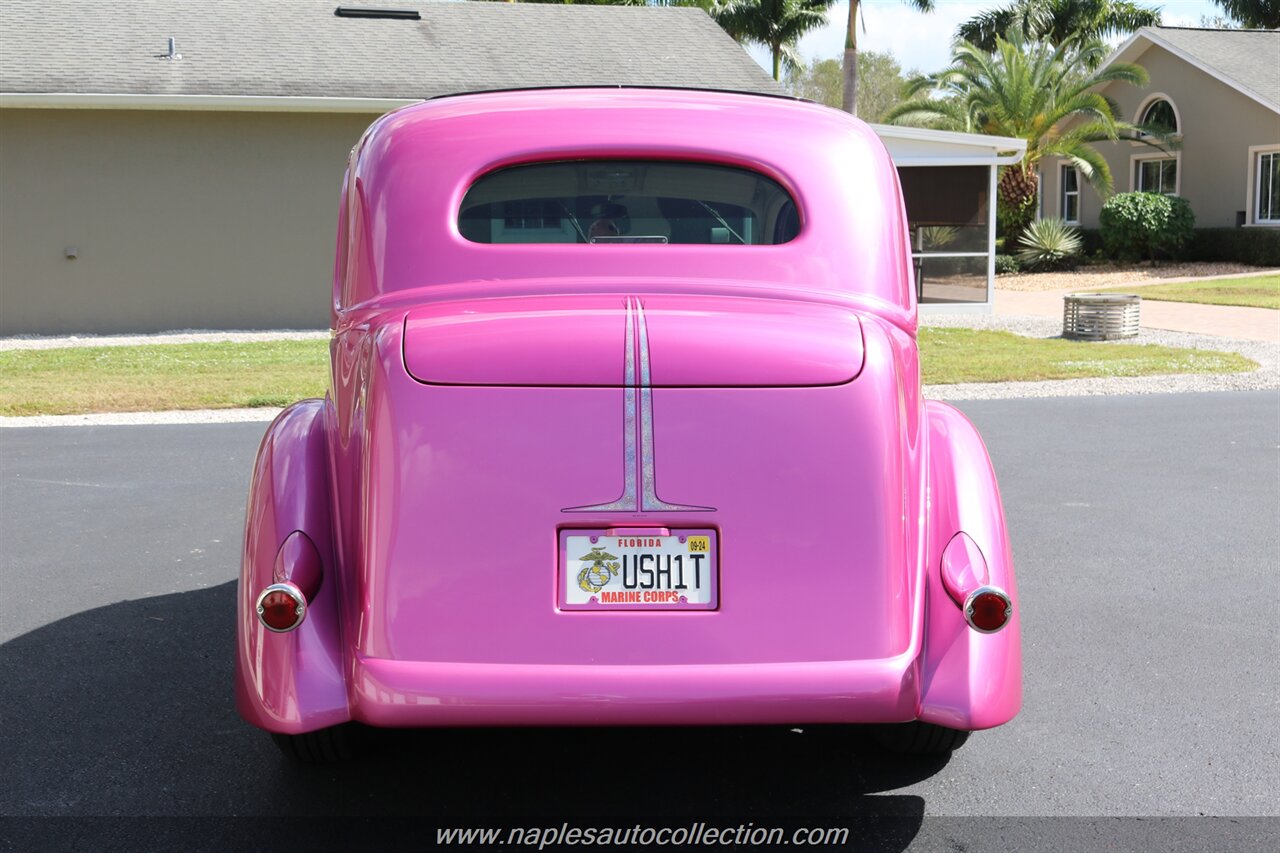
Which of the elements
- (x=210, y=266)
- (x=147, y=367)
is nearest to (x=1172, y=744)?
(x=147, y=367)

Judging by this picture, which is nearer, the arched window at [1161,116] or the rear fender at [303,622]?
the rear fender at [303,622]

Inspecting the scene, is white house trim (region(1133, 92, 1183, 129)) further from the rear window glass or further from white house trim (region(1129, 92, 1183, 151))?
the rear window glass

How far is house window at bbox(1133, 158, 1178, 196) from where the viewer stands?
105 ft

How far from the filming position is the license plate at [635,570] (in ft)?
9.89

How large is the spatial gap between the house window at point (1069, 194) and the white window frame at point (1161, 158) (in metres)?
1.57

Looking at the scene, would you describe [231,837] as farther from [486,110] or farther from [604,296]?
[486,110]

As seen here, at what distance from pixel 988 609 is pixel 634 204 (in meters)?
1.53

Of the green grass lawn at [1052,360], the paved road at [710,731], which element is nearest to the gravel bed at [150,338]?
the green grass lawn at [1052,360]

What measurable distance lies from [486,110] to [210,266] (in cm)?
1481

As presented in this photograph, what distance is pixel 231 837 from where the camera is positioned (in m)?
3.33

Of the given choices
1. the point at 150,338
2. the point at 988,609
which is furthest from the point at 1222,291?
the point at 988,609

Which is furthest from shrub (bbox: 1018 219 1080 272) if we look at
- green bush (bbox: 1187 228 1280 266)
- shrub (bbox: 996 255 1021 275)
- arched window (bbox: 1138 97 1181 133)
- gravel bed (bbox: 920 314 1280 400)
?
gravel bed (bbox: 920 314 1280 400)

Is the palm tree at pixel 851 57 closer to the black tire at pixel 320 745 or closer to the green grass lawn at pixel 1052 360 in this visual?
the green grass lawn at pixel 1052 360

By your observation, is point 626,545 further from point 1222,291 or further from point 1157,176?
point 1157,176
